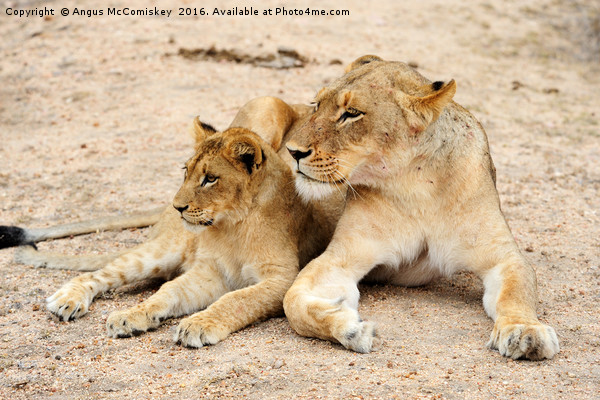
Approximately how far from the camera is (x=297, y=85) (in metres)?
9.49

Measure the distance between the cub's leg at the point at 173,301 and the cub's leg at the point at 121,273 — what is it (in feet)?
0.91

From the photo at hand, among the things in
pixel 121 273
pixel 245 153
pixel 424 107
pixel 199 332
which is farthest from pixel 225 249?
pixel 424 107

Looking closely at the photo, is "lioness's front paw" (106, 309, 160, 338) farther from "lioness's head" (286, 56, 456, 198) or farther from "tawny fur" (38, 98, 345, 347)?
"lioness's head" (286, 56, 456, 198)

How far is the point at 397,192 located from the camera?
4.36 meters

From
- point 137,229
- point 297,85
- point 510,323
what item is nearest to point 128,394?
point 510,323

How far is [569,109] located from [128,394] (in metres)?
7.93

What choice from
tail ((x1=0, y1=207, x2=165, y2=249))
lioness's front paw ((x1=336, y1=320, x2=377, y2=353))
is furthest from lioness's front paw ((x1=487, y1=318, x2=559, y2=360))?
tail ((x1=0, y1=207, x2=165, y2=249))

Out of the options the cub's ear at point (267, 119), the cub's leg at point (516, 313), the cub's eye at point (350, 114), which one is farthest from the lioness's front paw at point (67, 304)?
the cub's leg at point (516, 313)

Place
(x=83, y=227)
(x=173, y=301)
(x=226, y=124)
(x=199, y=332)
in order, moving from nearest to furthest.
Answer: (x=199, y=332), (x=173, y=301), (x=83, y=227), (x=226, y=124)

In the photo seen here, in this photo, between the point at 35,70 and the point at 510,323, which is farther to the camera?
the point at 35,70

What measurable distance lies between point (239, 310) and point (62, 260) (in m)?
1.66

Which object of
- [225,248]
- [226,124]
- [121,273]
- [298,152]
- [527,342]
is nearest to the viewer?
[527,342]

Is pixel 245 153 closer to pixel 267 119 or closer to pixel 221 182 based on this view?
pixel 221 182

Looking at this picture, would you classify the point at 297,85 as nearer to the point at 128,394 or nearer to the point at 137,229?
the point at 137,229
